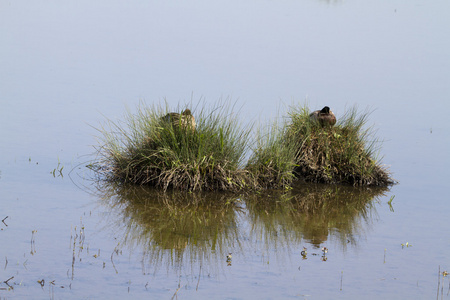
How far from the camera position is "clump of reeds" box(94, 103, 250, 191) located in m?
10.6

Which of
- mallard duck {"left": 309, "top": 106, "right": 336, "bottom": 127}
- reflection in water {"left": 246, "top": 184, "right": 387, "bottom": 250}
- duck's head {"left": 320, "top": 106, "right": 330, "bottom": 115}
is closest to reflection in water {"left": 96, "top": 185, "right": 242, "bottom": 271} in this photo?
reflection in water {"left": 246, "top": 184, "right": 387, "bottom": 250}

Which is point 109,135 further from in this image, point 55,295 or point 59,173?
point 55,295

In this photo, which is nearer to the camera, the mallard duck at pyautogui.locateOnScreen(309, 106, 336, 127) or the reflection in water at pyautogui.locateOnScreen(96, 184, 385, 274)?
the reflection in water at pyautogui.locateOnScreen(96, 184, 385, 274)

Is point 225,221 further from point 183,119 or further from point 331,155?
point 331,155

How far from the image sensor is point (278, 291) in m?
7.22

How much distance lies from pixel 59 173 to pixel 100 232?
307 centimetres

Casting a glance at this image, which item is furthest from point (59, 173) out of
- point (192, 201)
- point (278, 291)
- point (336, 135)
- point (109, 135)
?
point (278, 291)

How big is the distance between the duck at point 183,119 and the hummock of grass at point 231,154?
0.06 meters

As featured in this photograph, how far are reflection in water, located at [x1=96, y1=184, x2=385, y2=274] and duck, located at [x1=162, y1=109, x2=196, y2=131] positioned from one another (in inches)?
40.6

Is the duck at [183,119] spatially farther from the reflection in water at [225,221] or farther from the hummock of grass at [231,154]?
the reflection in water at [225,221]

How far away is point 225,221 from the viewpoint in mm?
9469

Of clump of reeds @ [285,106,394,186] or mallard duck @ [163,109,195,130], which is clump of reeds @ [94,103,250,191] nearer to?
mallard duck @ [163,109,195,130]

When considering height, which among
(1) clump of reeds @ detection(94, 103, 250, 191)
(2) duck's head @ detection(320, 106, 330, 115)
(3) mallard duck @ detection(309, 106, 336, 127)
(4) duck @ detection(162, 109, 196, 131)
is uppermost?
(2) duck's head @ detection(320, 106, 330, 115)

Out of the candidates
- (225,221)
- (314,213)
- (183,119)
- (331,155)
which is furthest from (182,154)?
(331,155)
